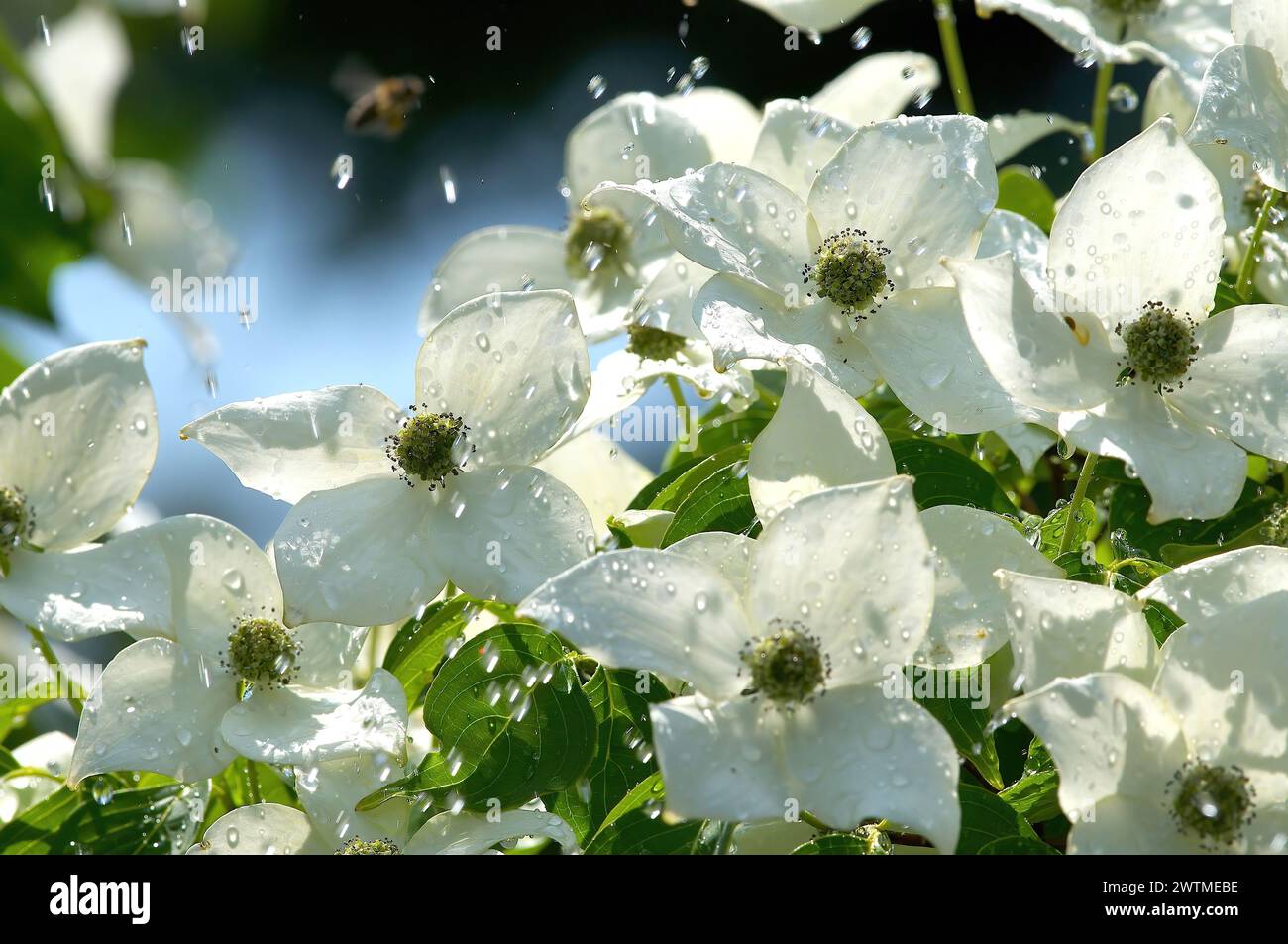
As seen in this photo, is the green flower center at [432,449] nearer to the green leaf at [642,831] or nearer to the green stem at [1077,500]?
the green leaf at [642,831]

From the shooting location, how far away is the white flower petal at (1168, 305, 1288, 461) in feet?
1.90

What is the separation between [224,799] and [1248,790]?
53 cm

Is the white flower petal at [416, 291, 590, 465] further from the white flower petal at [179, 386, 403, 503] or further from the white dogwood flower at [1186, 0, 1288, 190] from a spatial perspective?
the white dogwood flower at [1186, 0, 1288, 190]

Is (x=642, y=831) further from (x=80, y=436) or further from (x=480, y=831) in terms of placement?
(x=80, y=436)

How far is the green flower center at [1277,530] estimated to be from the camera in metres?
0.61

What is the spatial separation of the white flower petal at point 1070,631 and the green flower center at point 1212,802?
0.05m

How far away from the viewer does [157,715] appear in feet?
1.98

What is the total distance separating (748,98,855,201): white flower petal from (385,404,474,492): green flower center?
0.24 meters

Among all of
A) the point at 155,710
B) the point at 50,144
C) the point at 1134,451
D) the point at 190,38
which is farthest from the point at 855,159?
the point at 50,144

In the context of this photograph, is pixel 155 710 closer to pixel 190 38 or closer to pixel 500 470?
pixel 500 470

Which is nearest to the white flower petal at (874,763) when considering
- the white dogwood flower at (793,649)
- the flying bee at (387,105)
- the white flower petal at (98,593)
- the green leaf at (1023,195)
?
the white dogwood flower at (793,649)

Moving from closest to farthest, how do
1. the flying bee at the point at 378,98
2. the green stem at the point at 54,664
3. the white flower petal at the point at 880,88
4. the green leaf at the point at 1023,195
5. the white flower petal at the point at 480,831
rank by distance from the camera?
the white flower petal at the point at 480,831 → the green stem at the point at 54,664 → the green leaf at the point at 1023,195 → the white flower petal at the point at 880,88 → the flying bee at the point at 378,98
